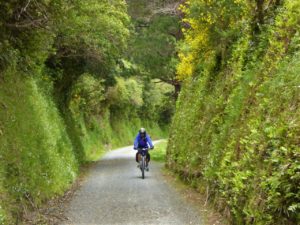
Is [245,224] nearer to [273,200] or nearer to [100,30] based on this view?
[273,200]

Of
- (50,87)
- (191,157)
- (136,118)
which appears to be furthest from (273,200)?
(136,118)

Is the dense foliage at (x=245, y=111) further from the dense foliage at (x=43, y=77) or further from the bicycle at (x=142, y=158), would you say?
the dense foliage at (x=43, y=77)

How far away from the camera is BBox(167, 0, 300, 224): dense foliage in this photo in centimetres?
705

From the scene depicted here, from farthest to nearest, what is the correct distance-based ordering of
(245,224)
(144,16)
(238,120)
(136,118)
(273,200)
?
(136,118), (144,16), (238,120), (245,224), (273,200)

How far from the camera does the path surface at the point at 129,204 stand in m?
10.0

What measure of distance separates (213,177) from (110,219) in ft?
9.27

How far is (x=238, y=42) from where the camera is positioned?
1457 centimetres

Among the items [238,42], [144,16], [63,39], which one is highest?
[144,16]

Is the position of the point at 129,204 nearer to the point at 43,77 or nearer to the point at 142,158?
the point at 142,158

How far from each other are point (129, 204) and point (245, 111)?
12.2 ft

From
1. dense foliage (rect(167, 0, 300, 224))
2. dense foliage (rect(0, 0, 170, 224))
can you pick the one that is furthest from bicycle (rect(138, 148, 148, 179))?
dense foliage (rect(0, 0, 170, 224))

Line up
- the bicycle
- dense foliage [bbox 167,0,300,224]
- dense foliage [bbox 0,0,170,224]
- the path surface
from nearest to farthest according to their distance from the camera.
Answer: dense foliage [bbox 167,0,300,224] → the path surface → dense foliage [bbox 0,0,170,224] → the bicycle

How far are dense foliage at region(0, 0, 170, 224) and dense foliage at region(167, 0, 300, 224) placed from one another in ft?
13.1

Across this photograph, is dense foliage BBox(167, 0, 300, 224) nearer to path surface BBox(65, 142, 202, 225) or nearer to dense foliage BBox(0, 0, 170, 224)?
path surface BBox(65, 142, 202, 225)
